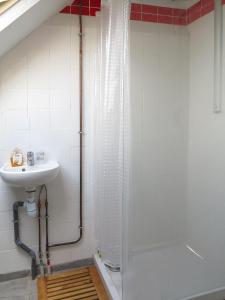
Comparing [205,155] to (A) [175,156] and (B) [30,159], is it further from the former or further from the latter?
(B) [30,159]

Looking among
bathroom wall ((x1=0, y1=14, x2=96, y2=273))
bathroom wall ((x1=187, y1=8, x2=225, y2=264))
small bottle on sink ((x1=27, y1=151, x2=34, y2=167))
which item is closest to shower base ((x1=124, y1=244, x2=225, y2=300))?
bathroom wall ((x1=187, y1=8, x2=225, y2=264))

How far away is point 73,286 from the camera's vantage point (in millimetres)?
1965

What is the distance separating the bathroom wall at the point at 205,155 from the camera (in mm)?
1812

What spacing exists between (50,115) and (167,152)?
38.4 inches

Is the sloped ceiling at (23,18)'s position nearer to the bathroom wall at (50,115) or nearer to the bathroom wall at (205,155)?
the bathroom wall at (50,115)

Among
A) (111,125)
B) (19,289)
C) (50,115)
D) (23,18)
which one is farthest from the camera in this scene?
(50,115)

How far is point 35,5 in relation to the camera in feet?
5.29

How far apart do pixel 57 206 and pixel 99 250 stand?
0.52 meters

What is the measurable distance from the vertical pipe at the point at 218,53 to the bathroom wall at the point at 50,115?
0.93 meters

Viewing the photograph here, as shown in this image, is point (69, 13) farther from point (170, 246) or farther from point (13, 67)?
point (170, 246)

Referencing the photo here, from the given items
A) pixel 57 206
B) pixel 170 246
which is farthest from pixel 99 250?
pixel 170 246

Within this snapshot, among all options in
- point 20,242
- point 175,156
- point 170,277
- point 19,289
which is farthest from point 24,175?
point 170,277

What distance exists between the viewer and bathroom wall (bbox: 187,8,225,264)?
181cm

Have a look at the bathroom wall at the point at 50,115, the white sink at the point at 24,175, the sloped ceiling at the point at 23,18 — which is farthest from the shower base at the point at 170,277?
the sloped ceiling at the point at 23,18
